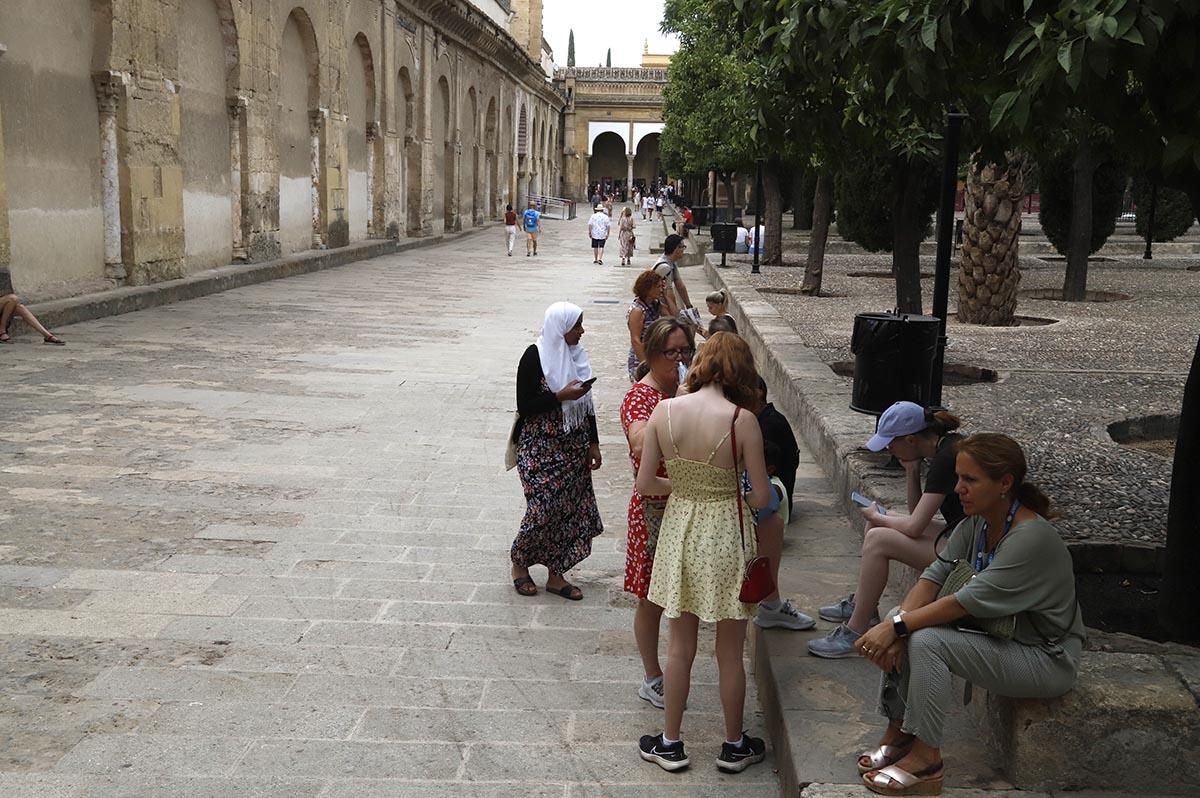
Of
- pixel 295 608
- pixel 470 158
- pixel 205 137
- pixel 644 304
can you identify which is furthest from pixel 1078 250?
pixel 470 158

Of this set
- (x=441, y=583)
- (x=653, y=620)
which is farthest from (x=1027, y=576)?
(x=441, y=583)

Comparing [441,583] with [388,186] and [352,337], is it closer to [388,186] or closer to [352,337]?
[352,337]

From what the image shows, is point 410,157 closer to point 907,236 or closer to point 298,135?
point 298,135

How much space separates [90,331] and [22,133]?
2516 mm

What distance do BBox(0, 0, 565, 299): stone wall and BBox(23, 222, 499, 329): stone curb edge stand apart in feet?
1.26

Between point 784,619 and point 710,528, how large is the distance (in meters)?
1.01

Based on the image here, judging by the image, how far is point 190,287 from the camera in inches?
662

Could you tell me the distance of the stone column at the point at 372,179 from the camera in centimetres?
2844

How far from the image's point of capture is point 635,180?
8219 centimetres

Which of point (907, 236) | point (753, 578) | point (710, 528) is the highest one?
point (907, 236)

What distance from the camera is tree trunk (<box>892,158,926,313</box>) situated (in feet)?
32.6

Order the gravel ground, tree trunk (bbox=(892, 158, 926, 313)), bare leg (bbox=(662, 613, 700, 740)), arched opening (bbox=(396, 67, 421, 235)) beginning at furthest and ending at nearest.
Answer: arched opening (bbox=(396, 67, 421, 235)) < tree trunk (bbox=(892, 158, 926, 313)) < the gravel ground < bare leg (bbox=(662, 613, 700, 740))

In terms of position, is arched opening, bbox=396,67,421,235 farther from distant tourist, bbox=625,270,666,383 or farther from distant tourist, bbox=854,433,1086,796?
distant tourist, bbox=854,433,1086,796

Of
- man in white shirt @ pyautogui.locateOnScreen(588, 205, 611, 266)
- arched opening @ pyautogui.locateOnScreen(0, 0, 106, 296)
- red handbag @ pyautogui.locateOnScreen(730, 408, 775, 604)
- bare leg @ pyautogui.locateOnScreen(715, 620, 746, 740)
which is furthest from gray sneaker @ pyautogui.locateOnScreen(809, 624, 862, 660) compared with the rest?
man in white shirt @ pyautogui.locateOnScreen(588, 205, 611, 266)
